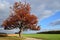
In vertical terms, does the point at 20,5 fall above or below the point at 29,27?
above

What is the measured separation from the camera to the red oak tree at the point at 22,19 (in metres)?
39.4

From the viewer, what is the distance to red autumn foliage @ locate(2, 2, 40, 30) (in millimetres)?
39438

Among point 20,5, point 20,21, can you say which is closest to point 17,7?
point 20,5

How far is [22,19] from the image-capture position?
39375 mm

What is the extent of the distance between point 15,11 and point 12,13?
801 mm

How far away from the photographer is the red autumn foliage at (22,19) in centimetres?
3944

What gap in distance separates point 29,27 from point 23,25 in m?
1.39

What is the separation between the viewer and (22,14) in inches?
1570

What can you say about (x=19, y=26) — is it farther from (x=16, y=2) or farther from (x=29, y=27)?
(x=16, y=2)

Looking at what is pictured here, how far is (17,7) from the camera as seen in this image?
41.2 m

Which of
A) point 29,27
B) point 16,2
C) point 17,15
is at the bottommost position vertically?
point 29,27

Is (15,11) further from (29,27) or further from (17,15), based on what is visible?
(29,27)

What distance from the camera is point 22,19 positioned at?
3938cm

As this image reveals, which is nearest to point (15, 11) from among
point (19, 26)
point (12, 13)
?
point (12, 13)
